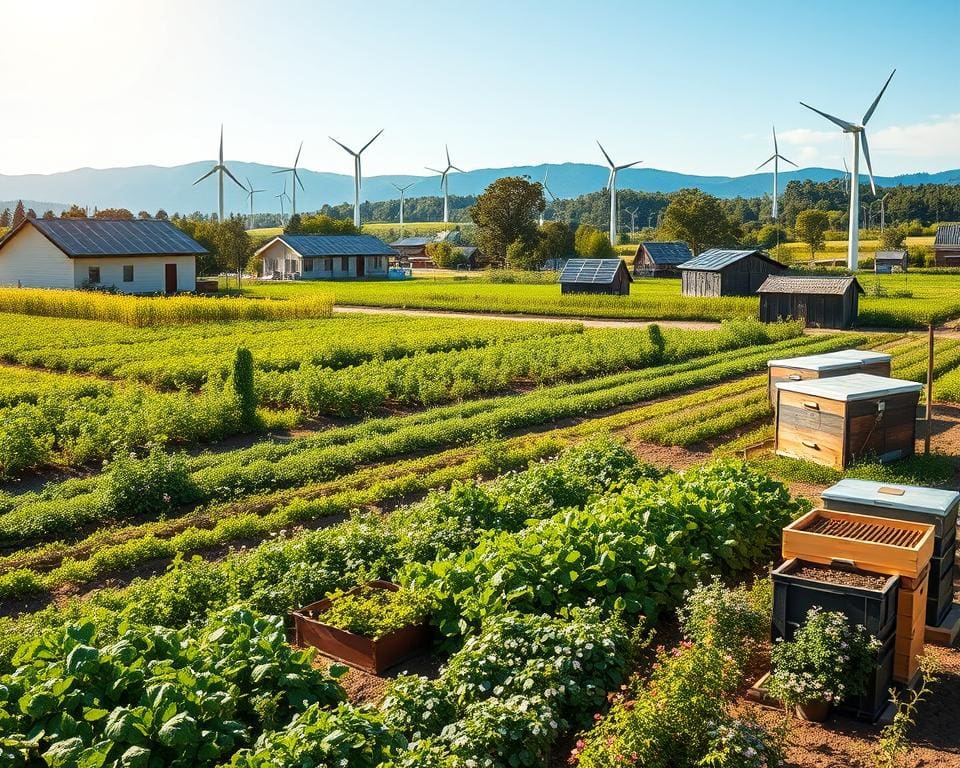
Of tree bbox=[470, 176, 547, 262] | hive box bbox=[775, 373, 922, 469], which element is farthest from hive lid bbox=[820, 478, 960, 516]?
tree bbox=[470, 176, 547, 262]

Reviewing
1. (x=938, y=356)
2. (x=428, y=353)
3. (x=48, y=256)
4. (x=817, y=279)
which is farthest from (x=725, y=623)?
(x=48, y=256)

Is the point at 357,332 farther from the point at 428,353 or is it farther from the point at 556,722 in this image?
the point at 556,722

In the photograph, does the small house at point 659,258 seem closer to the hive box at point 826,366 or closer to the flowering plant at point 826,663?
the hive box at point 826,366

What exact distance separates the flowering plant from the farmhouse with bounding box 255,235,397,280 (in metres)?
75.1

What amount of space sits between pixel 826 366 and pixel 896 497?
9075 millimetres

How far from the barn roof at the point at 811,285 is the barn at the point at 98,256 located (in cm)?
3561

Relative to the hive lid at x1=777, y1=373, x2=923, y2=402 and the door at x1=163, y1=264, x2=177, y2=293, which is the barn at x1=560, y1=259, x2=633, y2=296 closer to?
the door at x1=163, y1=264, x2=177, y2=293

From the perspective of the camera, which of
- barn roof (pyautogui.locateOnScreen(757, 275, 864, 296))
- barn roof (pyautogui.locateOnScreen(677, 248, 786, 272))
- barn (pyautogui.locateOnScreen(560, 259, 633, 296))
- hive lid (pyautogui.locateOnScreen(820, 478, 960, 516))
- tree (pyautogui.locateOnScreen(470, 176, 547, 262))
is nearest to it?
hive lid (pyautogui.locateOnScreen(820, 478, 960, 516))

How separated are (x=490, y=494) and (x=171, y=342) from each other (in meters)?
24.0

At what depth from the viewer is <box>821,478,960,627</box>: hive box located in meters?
8.70

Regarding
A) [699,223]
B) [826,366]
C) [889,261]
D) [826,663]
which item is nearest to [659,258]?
[699,223]

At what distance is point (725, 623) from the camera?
24.2 feet

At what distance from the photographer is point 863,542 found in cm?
779

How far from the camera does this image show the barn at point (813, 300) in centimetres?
4047
